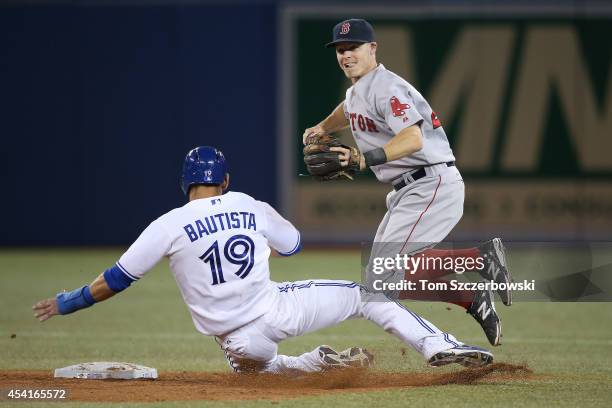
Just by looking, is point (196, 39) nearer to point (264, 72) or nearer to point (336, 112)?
point (264, 72)

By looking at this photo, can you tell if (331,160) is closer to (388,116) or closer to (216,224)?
(388,116)

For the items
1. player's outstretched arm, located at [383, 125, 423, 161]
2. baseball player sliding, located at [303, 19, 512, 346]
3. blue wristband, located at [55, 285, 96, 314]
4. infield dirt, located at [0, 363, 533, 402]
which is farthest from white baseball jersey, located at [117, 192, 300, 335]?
player's outstretched arm, located at [383, 125, 423, 161]

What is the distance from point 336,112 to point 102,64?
9.14 metres

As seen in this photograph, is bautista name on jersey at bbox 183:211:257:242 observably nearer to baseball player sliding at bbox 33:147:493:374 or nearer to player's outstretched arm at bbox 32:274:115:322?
baseball player sliding at bbox 33:147:493:374

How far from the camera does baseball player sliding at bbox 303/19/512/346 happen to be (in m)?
6.37

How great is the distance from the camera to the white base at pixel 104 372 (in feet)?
20.1

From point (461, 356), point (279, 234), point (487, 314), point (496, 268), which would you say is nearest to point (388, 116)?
point (279, 234)

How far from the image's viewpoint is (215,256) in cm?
576

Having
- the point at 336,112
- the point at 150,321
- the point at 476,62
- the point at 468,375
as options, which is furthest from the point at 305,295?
the point at 476,62

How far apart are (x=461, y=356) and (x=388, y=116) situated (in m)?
1.45

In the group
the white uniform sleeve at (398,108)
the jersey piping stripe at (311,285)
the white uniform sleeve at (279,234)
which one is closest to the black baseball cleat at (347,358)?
the jersey piping stripe at (311,285)

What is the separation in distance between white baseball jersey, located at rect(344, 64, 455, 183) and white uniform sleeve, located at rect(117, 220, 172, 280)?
1.40m

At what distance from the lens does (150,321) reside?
9.28 metres

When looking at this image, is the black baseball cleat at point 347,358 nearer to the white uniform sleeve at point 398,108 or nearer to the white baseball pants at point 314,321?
the white baseball pants at point 314,321
